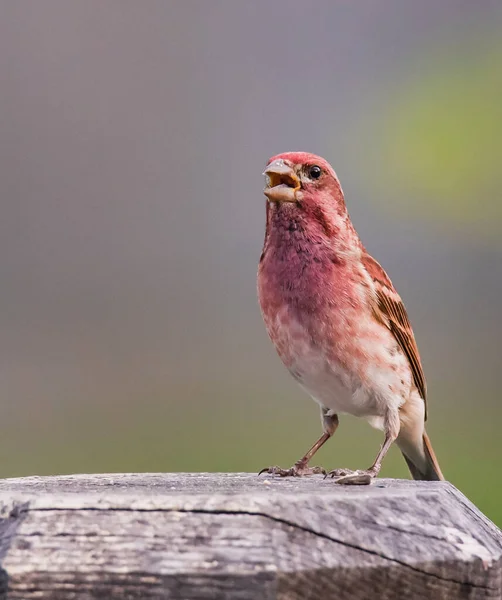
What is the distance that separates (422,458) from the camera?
9.74 feet

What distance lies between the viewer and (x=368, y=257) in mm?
2736

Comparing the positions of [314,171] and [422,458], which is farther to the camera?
[422,458]

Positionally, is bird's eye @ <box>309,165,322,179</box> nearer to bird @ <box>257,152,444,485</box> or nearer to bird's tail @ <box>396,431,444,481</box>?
bird @ <box>257,152,444,485</box>

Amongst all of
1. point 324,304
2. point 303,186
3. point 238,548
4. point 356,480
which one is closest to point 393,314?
point 324,304

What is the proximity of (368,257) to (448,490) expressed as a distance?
1.15 meters

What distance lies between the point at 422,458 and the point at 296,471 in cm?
58

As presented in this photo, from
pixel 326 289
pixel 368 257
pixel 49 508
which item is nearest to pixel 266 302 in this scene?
pixel 326 289

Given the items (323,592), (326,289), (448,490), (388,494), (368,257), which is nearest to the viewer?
(323,592)

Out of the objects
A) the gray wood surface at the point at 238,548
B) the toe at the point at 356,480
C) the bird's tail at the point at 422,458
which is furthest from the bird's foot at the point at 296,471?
the gray wood surface at the point at 238,548

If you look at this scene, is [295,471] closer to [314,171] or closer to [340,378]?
[340,378]

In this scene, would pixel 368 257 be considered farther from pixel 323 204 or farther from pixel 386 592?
pixel 386 592

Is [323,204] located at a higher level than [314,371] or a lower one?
higher

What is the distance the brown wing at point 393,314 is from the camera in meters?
2.66

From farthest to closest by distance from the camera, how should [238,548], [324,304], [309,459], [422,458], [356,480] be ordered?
[422,458] → [309,459] → [324,304] → [356,480] → [238,548]
